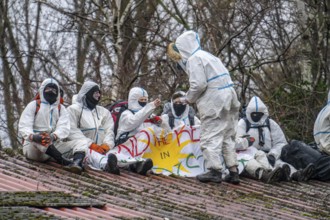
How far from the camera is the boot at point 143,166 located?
1700 centimetres

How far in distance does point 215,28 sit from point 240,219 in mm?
12699

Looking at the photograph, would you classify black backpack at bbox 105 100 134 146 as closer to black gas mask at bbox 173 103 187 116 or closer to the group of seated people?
the group of seated people

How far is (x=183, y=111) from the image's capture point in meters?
18.6

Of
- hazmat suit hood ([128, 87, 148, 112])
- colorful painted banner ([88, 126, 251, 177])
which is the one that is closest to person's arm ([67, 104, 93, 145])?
colorful painted banner ([88, 126, 251, 177])

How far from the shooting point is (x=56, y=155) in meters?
16.2

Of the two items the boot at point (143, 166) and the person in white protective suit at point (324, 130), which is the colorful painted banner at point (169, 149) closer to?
the boot at point (143, 166)

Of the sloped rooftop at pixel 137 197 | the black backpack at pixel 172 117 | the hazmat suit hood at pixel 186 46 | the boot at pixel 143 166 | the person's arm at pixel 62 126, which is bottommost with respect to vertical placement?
the sloped rooftop at pixel 137 197

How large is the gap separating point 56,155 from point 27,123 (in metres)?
0.54

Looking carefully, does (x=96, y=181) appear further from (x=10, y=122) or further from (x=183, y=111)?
(x=10, y=122)

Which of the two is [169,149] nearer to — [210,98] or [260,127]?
[210,98]

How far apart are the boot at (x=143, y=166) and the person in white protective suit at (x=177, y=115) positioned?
143cm

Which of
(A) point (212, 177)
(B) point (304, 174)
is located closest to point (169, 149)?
(A) point (212, 177)

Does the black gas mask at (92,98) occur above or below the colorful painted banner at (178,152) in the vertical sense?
above

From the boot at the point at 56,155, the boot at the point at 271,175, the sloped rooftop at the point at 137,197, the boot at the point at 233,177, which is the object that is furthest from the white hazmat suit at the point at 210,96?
the boot at the point at 56,155
